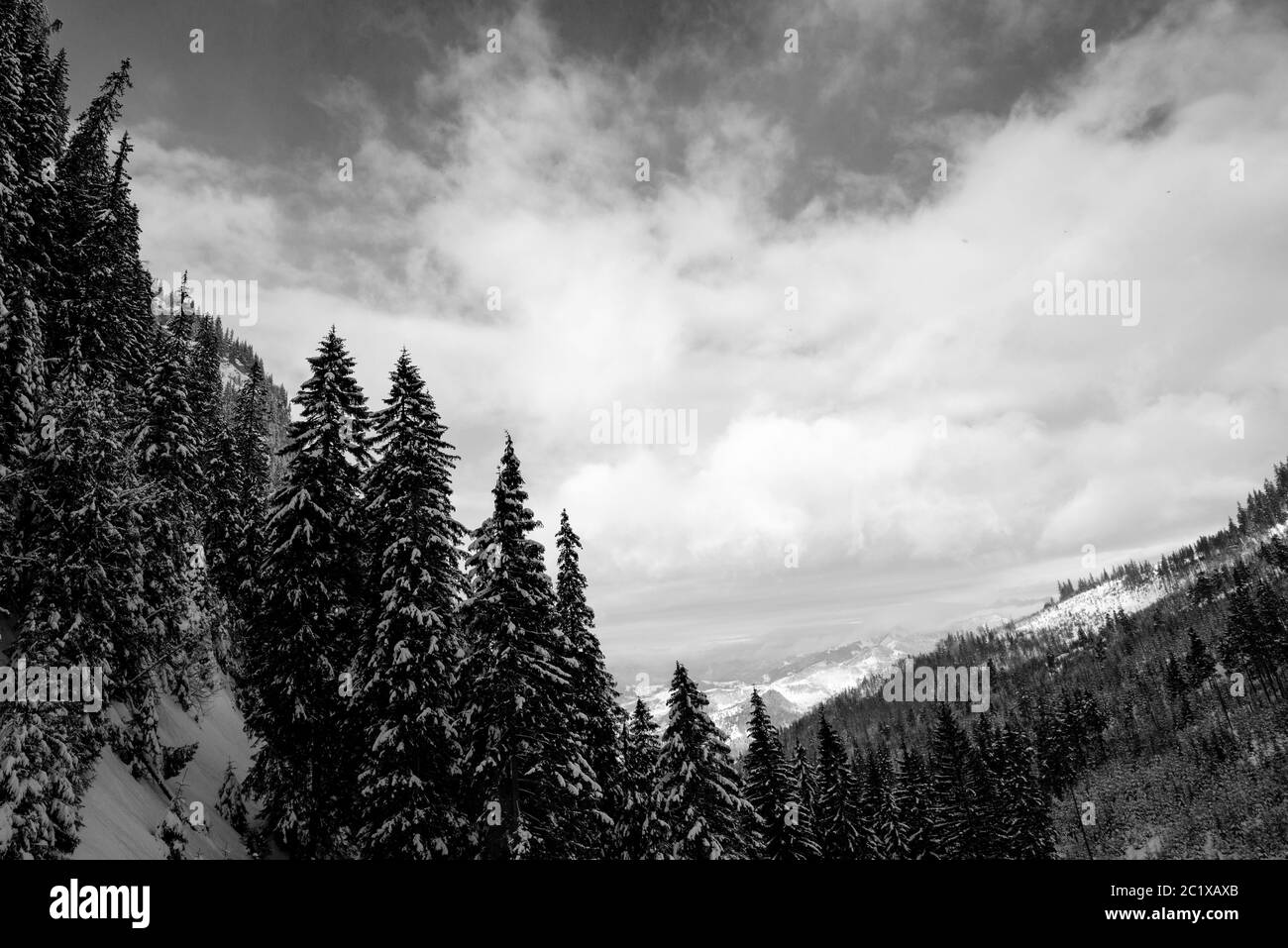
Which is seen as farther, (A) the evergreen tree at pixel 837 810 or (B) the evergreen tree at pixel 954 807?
(B) the evergreen tree at pixel 954 807

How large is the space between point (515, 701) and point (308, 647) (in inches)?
264

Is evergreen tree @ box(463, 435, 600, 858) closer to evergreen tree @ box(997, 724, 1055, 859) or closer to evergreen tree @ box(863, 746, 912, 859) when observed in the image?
evergreen tree @ box(863, 746, 912, 859)

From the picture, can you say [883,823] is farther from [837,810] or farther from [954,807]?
[954,807]

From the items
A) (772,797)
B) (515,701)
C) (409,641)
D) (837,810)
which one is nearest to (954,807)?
(837,810)

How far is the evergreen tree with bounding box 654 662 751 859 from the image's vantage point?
2769cm

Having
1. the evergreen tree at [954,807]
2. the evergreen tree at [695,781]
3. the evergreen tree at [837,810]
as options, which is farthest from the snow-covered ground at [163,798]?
the evergreen tree at [954,807]

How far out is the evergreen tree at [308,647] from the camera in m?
20.2

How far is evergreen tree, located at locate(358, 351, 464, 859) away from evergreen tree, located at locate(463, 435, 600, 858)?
0.95 m

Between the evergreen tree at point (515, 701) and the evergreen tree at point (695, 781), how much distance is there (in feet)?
21.4

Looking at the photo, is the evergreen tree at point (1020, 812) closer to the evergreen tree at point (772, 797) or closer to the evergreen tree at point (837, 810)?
the evergreen tree at point (837, 810)

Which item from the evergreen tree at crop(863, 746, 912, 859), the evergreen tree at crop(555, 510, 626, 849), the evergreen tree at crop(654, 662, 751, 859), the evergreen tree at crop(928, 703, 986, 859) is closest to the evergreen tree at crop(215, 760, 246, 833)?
the evergreen tree at crop(555, 510, 626, 849)

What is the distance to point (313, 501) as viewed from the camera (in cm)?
2106
